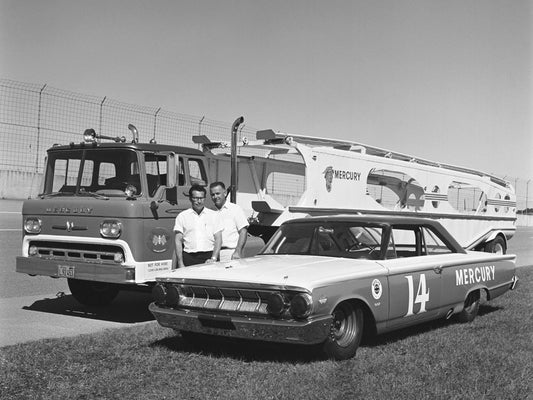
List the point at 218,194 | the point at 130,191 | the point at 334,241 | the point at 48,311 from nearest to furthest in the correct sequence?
the point at 334,241, the point at 218,194, the point at 130,191, the point at 48,311

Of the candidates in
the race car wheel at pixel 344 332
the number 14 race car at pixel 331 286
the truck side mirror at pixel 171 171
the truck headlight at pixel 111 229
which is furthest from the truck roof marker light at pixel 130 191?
the race car wheel at pixel 344 332

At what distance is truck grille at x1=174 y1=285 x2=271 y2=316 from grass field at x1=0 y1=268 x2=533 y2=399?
454 millimetres

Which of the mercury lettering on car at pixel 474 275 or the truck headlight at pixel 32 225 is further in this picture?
the truck headlight at pixel 32 225

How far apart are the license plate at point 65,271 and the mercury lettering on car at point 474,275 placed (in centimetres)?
450

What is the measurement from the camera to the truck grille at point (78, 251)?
7.89 metres

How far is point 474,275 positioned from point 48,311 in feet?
17.4

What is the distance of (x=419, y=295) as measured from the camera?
6430 millimetres

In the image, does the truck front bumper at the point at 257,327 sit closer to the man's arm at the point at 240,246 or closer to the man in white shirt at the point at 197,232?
the man in white shirt at the point at 197,232

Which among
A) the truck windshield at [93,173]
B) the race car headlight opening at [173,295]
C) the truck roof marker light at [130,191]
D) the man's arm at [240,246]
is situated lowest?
the race car headlight opening at [173,295]

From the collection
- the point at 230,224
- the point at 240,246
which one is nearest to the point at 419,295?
the point at 240,246

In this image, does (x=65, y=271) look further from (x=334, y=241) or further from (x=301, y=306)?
(x=301, y=306)

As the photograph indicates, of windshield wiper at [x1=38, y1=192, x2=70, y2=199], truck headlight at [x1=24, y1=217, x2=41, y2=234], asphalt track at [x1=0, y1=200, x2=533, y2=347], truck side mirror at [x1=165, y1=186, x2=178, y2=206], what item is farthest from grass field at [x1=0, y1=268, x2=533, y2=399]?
windshield wiper at [x1=38, y1=192, x2=70, y2=199]

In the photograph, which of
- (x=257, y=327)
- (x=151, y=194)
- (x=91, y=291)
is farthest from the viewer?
(x=91, y=291)

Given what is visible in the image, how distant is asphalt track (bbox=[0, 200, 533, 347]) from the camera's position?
283 inches
